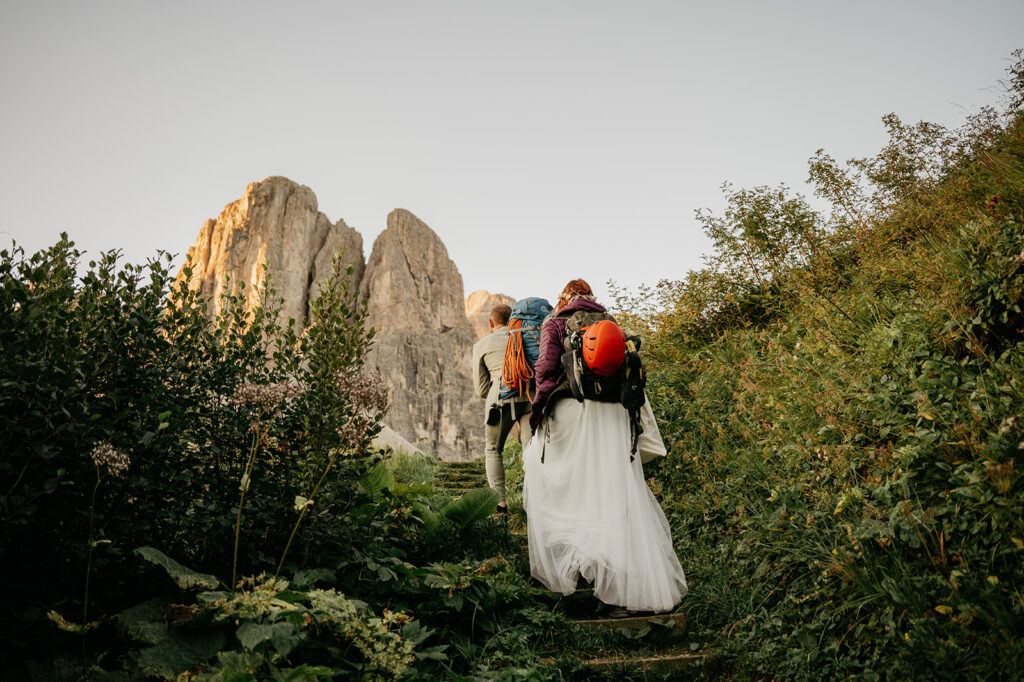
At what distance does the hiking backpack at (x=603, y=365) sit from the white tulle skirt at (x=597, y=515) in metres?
0.09

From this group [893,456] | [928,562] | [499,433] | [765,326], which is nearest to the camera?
[928,562]

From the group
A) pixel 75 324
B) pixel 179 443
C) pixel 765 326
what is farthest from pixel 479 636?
pixel 765 326

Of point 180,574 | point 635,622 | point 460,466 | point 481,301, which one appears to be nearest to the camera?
point 180,574

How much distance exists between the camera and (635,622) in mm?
3549

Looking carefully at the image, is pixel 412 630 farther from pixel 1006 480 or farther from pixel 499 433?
pixel 499 433

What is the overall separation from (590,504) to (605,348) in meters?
1.03

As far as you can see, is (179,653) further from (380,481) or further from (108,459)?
(380,481)

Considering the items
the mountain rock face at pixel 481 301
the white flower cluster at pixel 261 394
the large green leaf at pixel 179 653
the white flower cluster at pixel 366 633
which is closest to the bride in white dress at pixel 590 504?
the white flower cluster at pixel 366 633

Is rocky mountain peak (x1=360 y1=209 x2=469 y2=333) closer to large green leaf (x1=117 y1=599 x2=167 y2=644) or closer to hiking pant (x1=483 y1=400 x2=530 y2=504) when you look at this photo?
hiking pant (x1=483 y1=400 x2=530 y2=504)

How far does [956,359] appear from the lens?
3.34 metres

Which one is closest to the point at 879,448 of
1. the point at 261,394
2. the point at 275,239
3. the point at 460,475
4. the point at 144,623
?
the point at 261,394

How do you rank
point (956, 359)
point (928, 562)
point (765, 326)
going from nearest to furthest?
point (928, 562)
point (956, 359)
point (765, 326)

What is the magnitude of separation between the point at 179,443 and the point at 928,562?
11.4 feet

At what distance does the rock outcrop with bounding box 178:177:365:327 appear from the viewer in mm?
49812
